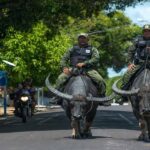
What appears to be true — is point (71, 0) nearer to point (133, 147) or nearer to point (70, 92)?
point (70, 92)

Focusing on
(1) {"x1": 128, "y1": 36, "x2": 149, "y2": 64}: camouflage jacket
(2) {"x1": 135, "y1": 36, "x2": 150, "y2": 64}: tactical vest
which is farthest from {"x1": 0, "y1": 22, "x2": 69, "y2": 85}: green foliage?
(2) {"x1": 135, "y1": 36, "x2": 150, "y2": 64}: tactical vest

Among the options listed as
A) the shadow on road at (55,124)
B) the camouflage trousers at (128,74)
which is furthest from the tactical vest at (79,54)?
the shadow on road at (55,124)

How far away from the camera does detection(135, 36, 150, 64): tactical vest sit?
55.0 ft

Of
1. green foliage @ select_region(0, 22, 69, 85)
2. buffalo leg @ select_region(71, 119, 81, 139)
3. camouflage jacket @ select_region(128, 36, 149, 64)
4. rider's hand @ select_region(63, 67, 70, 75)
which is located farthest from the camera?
green foliage @ select_region(0, 22, 69, 85)

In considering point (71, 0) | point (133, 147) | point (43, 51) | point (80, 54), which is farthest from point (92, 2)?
point (43, 51)

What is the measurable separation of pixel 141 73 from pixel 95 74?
61.3 inches

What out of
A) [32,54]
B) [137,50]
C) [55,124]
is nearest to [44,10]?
[55,124]

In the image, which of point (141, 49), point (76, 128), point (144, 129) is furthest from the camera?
point (141, 49)

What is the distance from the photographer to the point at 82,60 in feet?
58.1

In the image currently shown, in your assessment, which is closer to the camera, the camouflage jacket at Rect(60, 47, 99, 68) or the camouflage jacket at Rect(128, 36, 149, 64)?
the camouflage jacket at Rect(128, 36, 149, 64)

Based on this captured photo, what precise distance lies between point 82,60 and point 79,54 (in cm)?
17

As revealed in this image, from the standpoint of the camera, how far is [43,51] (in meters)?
50.8

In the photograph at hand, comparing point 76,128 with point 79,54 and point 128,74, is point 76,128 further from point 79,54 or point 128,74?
point 79,54

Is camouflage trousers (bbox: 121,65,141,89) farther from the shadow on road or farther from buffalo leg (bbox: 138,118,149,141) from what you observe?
the shadow on road
